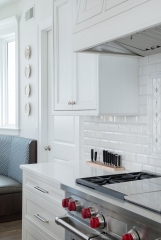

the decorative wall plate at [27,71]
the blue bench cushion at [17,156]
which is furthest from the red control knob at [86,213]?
the decorative wall plate at [27,71]

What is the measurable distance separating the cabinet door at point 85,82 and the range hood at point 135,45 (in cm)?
19

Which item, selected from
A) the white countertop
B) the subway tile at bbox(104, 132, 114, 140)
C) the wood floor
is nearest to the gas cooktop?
the white countertop

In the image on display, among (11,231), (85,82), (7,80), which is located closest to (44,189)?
(85,82)

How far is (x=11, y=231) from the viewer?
3848 millimetres

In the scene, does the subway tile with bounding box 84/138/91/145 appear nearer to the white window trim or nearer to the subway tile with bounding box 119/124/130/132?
the subway tile with bounding box 119/124/130/132

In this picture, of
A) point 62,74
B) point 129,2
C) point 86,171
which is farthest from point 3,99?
point 129,2

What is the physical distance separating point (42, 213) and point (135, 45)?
1474 mm

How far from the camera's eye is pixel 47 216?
2.56m

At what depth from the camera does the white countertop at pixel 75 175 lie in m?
1.57

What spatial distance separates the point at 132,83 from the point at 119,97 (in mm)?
156

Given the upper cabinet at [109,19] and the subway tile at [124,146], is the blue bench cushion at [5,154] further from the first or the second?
the upper cabinet at [109,19]

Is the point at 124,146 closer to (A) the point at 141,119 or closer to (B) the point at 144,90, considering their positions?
(A) the point at 141,119

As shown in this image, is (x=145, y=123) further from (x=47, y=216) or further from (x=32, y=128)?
(x=32, y=128)

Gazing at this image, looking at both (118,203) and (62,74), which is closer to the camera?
(118,203)
